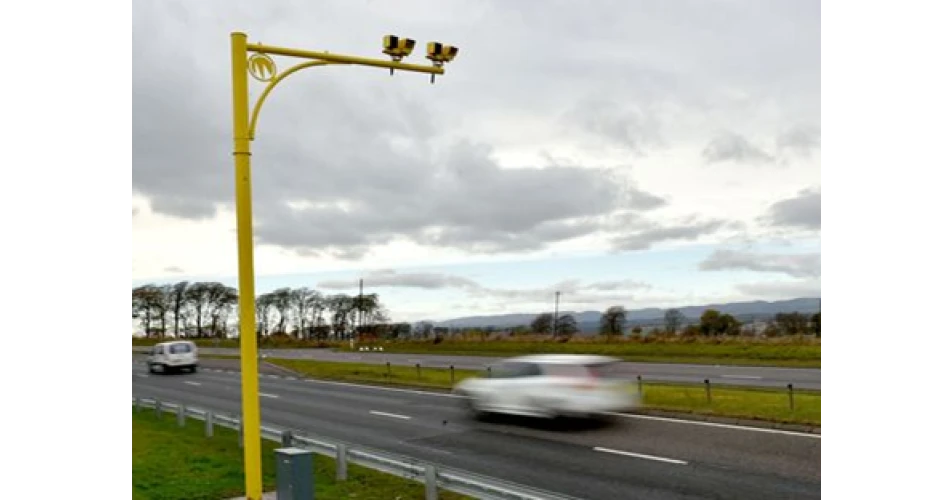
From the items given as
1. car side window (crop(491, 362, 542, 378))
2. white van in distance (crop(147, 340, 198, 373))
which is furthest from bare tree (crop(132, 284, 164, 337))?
car side window (crop(491, 362, 542, 378))

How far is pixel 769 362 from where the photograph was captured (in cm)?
3406

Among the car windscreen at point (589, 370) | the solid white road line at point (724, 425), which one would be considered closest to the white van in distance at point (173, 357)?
the solid white road line at point (724, 425)

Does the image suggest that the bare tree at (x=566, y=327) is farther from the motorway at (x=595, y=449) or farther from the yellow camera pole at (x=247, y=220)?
the yellow camera pole at (x=247, y=220)

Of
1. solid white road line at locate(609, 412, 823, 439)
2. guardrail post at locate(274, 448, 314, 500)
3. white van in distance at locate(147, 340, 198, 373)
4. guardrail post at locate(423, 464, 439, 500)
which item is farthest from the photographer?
white van in distance at locate(147, 340, 198, 373)

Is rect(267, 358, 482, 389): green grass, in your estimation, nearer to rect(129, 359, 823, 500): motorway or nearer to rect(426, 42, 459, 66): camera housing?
rect(129, 359, 823, 500): motorway

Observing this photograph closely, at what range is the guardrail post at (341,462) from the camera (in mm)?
12406

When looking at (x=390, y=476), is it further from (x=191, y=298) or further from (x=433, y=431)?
(x=191, y=298)

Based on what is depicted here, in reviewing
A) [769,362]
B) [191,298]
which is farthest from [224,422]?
[191,298]

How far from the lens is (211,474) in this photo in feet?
43.5

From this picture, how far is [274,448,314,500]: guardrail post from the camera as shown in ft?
30.2

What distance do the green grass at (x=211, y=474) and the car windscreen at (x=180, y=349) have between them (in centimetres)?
2808

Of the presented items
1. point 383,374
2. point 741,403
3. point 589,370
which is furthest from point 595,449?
point 383,374

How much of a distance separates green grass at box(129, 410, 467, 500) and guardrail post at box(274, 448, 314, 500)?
2.15 m

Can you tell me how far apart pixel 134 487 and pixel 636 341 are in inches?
1235
